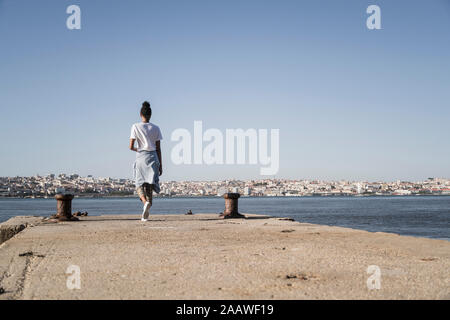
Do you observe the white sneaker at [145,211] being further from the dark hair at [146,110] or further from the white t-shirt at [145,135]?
the dark hair at [146,110]

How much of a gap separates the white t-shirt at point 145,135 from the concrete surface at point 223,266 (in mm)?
2538

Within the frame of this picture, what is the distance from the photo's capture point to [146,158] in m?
9.10

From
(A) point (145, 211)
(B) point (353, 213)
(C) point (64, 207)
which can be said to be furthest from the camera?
(B) point (353, 213)

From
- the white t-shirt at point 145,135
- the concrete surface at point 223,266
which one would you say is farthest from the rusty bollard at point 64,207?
the concrete surface at point 223,266

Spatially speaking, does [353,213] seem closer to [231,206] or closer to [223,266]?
[231,206]

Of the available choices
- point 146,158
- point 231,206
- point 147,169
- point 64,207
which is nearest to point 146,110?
point 146,158

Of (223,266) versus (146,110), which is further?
(146,110)

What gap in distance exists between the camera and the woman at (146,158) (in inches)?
355

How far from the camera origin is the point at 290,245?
561 cm

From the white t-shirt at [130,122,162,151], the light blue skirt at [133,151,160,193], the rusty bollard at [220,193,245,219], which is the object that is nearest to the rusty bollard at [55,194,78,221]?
the light blue skirt at [133,151,160,193]

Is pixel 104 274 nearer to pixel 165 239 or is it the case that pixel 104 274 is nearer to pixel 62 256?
pixel 62 256

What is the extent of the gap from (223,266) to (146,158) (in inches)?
209
